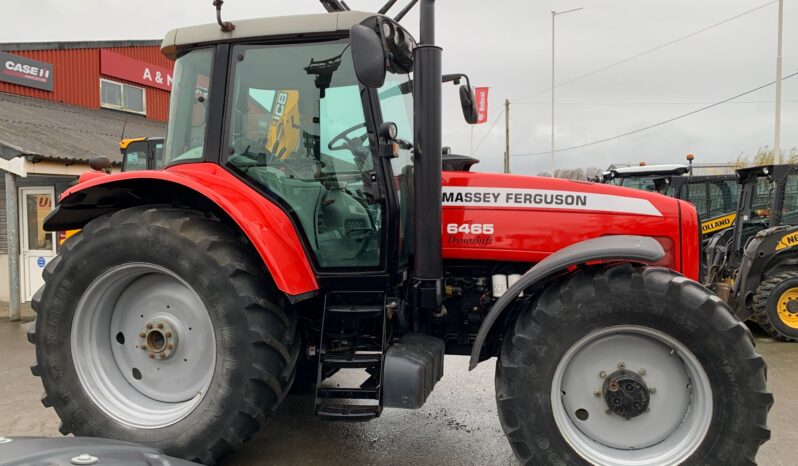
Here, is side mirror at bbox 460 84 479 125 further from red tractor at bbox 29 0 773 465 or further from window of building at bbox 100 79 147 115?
window of building at bbox 100 79 147 115

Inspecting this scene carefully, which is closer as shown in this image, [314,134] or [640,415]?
[640,415]

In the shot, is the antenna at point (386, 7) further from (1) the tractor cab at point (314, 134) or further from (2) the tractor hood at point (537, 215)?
(2) the tractor hood at point (537, 215)

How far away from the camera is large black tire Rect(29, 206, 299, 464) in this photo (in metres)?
2.70

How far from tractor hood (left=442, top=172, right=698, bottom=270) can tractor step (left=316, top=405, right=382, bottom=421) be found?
99 cm

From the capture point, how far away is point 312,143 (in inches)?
117

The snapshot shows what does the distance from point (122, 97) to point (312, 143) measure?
47.9 feet

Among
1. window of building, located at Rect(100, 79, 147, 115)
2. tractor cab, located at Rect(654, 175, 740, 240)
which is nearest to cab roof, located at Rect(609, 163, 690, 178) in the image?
tractor cab, located at Rect(654, 175, 740, 240)

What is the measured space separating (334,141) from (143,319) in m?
1.48

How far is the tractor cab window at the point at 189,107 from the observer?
3.08 meters

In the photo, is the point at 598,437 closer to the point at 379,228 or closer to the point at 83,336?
the point at 379,228

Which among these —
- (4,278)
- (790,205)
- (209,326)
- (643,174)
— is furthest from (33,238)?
(790,205)

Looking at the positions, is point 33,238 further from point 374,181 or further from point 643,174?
point 643,174

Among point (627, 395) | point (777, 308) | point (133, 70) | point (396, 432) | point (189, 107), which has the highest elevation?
point (133, 70)

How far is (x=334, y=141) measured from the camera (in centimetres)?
296
